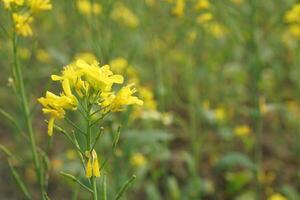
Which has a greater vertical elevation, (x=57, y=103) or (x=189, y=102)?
(x=189, y=102)

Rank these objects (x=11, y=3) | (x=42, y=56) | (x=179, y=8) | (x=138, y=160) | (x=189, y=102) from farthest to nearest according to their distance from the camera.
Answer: (x=42, y=56) < (x=189, y=102) < (x=138, y=160) < (x=179, y=8) < (x=11, y=3)

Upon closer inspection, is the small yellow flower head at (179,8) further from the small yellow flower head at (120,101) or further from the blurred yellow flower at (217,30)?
the small yellow flower head at (120,101)

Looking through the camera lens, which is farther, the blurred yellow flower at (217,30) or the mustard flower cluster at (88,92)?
the blurred yellow flower at (217,30)

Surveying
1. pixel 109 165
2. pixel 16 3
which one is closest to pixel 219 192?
pixel 109 165

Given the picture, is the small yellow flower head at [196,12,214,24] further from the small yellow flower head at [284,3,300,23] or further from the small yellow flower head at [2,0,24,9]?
the small yellow flower head at [2,0,24,9]

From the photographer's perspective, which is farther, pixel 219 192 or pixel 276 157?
pixel 276 157

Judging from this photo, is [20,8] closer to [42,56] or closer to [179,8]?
[179,8]

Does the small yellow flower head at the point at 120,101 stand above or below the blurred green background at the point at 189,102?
below

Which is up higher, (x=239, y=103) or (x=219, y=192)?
(x=239, y=103)

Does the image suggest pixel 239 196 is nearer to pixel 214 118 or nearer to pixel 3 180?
pixel 214 118

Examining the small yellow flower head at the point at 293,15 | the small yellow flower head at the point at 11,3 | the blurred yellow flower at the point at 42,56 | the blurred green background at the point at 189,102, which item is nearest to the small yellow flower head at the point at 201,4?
the blurred green background at the point at 189,102

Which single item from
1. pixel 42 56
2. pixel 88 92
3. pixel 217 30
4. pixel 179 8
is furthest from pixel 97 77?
pixel 42 56
